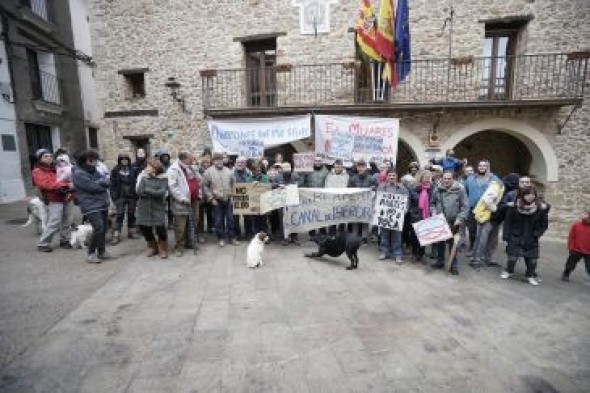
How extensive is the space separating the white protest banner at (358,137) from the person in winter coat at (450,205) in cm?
322

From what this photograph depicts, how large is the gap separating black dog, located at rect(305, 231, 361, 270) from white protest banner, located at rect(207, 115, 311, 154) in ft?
13.5

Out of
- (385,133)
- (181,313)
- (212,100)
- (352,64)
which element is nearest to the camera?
(181,313)

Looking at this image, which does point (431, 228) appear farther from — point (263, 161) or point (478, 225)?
point (263, 161)

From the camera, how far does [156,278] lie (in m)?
4.82

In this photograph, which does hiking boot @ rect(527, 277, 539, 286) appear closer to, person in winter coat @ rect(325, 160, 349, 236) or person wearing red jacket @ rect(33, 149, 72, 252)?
person in winter coat @ rect(325, 160, 349, 236)

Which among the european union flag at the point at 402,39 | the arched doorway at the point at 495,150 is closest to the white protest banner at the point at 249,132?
the european union flag at the point at 402,39

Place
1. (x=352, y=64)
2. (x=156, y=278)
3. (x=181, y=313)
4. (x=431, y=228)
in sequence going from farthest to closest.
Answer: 1. (x=352, y=64)
2. (x=431, y=228)
3. (x=156, y=278)
4. (x=181, y=313)

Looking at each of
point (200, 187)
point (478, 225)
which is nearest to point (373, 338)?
point (478, 225)

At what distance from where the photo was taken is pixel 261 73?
10.8 m

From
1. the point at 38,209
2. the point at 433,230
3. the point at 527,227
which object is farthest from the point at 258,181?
the point at 527,227

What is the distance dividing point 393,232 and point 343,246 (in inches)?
48.6

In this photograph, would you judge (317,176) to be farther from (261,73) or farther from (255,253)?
(261,73)

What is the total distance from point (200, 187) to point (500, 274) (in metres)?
5.71

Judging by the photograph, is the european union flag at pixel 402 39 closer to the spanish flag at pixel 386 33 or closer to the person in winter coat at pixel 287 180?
the spanish flag at pixel 386 33
